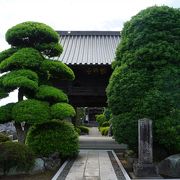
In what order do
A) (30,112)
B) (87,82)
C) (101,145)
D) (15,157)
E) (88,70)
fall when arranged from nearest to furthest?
(15,157), (30,112), (88,70), (87,82), (101,145)

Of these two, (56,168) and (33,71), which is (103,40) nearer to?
(33,71)

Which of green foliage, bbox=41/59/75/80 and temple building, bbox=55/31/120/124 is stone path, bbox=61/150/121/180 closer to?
green foliage, bbox=41/59/75/80

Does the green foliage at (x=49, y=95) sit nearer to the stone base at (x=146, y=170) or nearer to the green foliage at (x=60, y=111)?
the green foliage at (x=60, y=111)

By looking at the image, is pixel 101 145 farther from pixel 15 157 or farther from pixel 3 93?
pixel 15 157

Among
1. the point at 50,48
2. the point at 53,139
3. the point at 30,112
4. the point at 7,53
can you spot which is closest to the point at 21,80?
the point at 30,112

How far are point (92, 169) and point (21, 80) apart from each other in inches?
159

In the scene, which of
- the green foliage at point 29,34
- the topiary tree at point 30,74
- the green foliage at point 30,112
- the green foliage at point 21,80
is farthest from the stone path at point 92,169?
the green foliage at point 29,34

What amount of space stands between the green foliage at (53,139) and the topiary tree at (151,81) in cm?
210

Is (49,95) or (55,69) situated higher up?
(55,69)

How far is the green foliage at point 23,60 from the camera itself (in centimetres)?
1276

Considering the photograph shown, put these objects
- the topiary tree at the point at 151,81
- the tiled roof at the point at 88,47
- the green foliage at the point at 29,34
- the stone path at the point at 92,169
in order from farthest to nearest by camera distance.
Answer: the tiled roof at the point at 88,47 < the green foliage at the point at 29,34 < the topiary tree at the point at 151,81 < the stone path at the point at 92,169

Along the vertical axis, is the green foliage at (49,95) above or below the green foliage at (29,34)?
below

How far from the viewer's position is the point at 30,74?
12.6 m

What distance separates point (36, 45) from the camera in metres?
13.9
